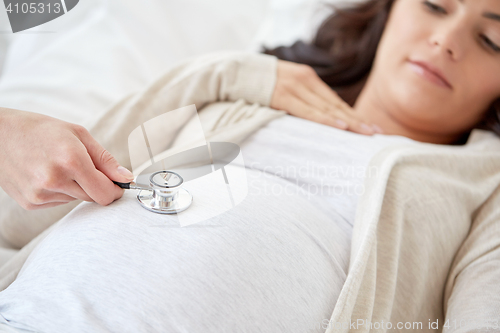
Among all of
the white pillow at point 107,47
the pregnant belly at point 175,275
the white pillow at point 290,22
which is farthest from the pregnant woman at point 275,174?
the white pillow at point 107,47

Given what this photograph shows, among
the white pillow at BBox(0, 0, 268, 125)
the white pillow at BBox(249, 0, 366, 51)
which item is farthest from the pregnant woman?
the white pillow at BBox(0, 0, 268, 125)

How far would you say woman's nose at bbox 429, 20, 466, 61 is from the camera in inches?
28.2

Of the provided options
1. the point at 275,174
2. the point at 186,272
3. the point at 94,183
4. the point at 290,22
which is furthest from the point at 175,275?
the point at 290,22

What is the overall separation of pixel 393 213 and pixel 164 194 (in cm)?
36

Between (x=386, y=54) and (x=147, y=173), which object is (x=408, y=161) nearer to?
(x=386, y=54)

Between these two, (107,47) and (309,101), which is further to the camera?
(107,47)

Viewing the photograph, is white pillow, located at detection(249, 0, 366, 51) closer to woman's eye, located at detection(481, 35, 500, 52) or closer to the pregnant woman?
the pregnant woman

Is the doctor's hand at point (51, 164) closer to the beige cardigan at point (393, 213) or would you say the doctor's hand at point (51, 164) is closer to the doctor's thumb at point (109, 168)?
the doctor's thumb at point (109, 168)

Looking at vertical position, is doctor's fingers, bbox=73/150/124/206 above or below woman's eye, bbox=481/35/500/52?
below

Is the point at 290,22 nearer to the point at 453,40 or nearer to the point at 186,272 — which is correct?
the point at 453,40

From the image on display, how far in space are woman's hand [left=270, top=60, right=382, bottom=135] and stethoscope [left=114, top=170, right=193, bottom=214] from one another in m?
0.39

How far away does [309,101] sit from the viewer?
0.81m

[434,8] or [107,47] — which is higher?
[434,8]

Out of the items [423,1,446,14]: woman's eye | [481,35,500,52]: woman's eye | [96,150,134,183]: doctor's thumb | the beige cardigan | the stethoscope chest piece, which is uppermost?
[423,1,446,14]: woman's eye
